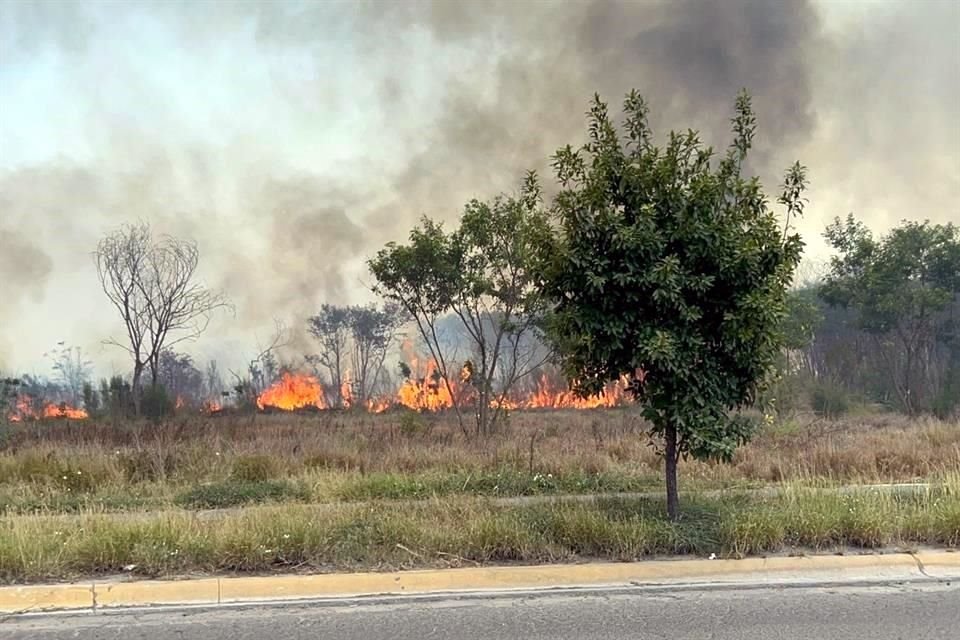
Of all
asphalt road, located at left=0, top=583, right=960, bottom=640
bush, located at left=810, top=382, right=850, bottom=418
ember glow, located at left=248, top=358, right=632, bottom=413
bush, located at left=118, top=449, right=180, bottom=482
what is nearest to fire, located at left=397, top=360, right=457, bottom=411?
ember glow, located at left=248, top=358, right=632, bottom=413

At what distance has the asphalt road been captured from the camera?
4.60 metres

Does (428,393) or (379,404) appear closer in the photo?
(428,393)

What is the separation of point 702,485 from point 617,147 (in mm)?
4671

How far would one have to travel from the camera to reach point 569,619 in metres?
4.87

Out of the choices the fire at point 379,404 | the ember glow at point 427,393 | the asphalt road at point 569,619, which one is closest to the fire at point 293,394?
the fire at point 379,404

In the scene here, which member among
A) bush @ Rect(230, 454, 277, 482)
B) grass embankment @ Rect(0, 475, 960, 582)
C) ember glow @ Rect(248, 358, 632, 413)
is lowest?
grass embankment @ Rect(0, 475, 960, 582)

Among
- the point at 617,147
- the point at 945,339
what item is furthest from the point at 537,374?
the point at 617,147

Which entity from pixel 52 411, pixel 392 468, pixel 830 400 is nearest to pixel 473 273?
pixel 392 468

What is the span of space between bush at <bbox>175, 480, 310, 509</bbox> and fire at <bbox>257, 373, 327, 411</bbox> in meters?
26.3

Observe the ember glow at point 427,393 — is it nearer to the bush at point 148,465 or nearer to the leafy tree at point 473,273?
the leafy tree at point 473,273

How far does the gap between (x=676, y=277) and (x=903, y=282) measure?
22.6 meters

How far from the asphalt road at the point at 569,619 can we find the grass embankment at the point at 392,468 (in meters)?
3.00

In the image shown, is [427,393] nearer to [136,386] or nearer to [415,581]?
[136,386]

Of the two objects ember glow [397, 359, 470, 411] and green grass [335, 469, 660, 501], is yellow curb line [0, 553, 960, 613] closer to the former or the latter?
green grass [335, 469, 660, 501]
